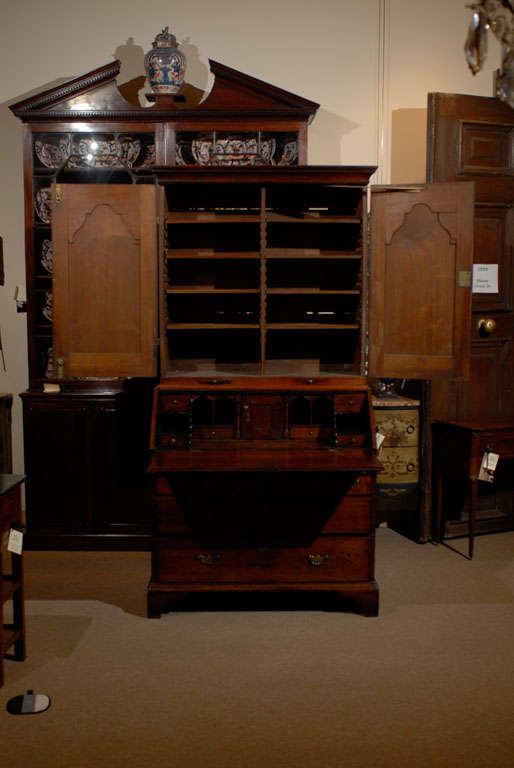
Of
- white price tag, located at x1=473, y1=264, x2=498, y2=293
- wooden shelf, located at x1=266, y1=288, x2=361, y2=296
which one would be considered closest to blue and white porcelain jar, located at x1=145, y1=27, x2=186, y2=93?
wooden shelf, located at x1=266, y1=288, x2=361, y2=296

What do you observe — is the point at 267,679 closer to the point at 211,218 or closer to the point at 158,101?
the point at 211,218

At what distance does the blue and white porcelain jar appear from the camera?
13.0 ft

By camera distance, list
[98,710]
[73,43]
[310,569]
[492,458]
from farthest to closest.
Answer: [73,43] < [492,458] < [310,569] < [98,710]

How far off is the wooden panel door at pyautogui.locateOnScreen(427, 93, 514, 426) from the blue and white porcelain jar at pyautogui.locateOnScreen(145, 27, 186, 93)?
1.52 m

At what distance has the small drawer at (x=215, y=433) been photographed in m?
3.31

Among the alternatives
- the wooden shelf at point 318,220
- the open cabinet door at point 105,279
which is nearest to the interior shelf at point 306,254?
the wooden shelf at point 318,220

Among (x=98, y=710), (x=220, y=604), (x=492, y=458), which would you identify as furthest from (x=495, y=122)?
(x=98, y=710)

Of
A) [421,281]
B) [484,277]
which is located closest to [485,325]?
[484,277]

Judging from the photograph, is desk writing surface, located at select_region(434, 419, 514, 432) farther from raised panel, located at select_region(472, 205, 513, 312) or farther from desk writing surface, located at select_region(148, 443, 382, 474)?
desk writing surface, located at select_region(148, 443, 382, 474)

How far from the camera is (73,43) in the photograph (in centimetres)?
436

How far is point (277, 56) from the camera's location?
4418 mm

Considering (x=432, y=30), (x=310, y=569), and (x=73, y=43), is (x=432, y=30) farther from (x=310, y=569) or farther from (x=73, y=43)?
(x=310, y=569)

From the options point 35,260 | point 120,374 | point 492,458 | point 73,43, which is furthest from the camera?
point 73,43

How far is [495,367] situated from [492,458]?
82 centimetres
